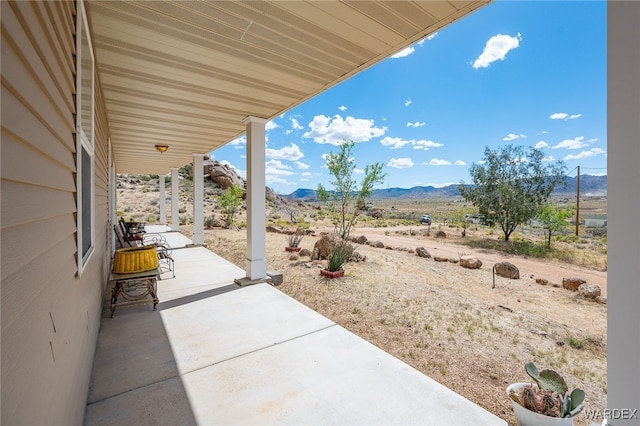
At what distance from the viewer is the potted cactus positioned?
1666 mm

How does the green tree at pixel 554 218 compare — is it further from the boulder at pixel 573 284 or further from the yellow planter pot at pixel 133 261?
the yellow planter pot at pixel 133 261

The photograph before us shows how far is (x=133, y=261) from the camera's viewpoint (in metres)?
3.50

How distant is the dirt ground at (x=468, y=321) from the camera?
2822 mm

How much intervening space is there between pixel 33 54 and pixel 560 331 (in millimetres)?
5949

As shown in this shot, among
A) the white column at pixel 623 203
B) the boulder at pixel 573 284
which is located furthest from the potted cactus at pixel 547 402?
the boulder at pixel 573 284

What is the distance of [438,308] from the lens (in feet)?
14.9

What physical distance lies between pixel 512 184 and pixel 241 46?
1651cm

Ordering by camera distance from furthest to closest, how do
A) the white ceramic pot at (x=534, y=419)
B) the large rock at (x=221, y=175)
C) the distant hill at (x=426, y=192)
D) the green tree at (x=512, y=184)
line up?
the distant hill at (x=426, y=192) → the large rock at (x=221, y=175) → the green tree at (x=512, y=184) → the white ceramic pot at (x=534, y=419)

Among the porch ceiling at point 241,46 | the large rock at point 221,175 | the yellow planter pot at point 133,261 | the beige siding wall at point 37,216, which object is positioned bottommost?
the yellow planter pot at point 133,261

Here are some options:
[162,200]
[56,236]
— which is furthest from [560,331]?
[162,200]

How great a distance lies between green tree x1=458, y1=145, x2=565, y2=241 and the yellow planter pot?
1594cm

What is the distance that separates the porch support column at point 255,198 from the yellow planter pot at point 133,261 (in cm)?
146

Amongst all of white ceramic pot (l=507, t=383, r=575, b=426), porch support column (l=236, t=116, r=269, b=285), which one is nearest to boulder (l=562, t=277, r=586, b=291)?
white ceramic pot (l=507, t=383, r=575, b=426)

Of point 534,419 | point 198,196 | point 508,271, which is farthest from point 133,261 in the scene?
point 508,271
